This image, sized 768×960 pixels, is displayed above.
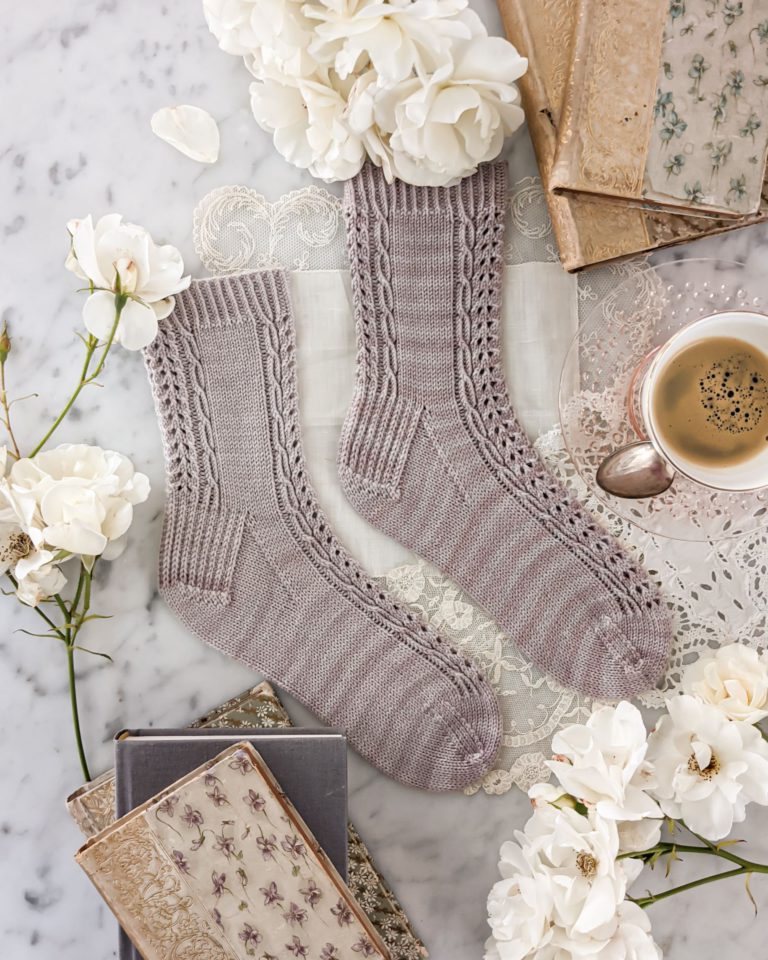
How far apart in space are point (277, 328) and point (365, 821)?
2.14ft

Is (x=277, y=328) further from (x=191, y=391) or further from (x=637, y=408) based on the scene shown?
(x=637, y=408)

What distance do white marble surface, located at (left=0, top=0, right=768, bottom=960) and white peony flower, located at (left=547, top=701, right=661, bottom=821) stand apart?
0.30 m

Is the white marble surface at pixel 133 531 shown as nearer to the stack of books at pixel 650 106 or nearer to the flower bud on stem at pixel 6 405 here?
the flower bud on stem at pixel 6 405

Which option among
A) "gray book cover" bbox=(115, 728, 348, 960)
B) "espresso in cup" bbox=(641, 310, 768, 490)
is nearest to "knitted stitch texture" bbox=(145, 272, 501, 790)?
"gray book cover" bbox=(115, 728, 348, 960)

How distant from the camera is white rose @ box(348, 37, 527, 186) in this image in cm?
90

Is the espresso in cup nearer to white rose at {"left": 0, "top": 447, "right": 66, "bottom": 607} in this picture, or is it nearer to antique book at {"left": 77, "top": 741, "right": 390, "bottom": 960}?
antique book at {"left": 77, "top": 741, "right": 390, "bottom": 960}

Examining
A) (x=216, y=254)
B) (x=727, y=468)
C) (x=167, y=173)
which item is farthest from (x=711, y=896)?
(x=167, y=173)

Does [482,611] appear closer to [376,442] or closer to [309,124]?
[376,442]

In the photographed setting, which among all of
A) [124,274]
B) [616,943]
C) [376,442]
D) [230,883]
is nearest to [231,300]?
[124,274]

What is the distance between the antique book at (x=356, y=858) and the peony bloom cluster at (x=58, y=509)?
25cm

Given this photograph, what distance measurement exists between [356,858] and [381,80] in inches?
36.7

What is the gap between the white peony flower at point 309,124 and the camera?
935 millimetres

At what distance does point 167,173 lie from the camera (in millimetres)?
1050

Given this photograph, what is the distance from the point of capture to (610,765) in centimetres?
75
